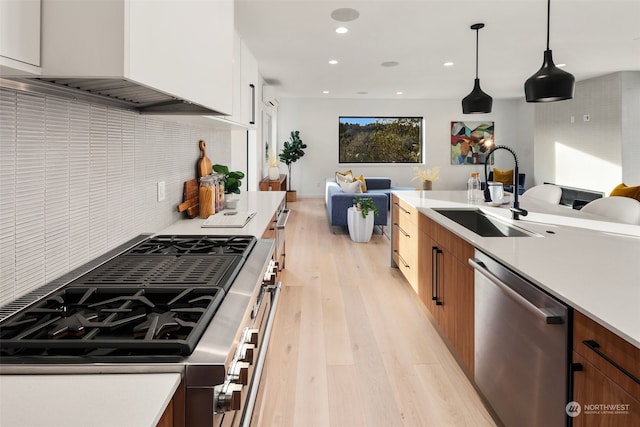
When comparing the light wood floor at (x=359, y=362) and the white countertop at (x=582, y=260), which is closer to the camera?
the white countertop at (x=582, y=260)

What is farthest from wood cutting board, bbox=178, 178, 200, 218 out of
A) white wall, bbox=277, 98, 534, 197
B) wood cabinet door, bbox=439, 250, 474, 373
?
white wall, bbox=277, 98, 534, 197

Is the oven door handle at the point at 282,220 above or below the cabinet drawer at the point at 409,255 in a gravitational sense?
above

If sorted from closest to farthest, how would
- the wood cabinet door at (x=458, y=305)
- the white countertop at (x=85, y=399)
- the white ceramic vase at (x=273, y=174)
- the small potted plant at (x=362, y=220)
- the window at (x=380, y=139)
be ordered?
the white countertop at (x=85, y=399) → the wood cabinet door at (x=458, y=305) → the small potted plant at (x=362, y=220) → the white ceramic vase at (x=273, y=174) → the window at (x=380, y=139)

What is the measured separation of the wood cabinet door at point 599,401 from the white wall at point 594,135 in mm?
7388

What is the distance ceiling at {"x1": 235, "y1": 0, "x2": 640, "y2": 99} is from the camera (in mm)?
3814

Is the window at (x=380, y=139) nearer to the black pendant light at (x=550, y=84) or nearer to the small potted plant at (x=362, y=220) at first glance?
the small potted plant at (x=362, y=220)

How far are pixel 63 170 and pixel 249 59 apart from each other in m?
2.82

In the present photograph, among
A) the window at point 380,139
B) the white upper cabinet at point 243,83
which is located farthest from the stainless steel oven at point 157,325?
the window at point 380,139

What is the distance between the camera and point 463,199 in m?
3.43

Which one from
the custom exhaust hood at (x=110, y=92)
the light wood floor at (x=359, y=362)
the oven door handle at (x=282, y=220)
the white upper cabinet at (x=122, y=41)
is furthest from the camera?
the oven door handle at (x=282, y=220)

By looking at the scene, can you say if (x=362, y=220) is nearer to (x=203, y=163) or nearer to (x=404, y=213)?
(x=404, y=213)

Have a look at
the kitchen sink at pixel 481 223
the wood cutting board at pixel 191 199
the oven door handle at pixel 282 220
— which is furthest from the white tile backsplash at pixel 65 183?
the kitchen sink at pixel 481 223

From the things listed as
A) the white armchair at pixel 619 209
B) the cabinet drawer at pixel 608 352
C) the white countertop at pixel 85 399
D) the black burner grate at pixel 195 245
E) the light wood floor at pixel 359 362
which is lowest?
the light wood floor at pixel 359 362

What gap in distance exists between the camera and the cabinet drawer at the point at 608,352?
92 centimetres
